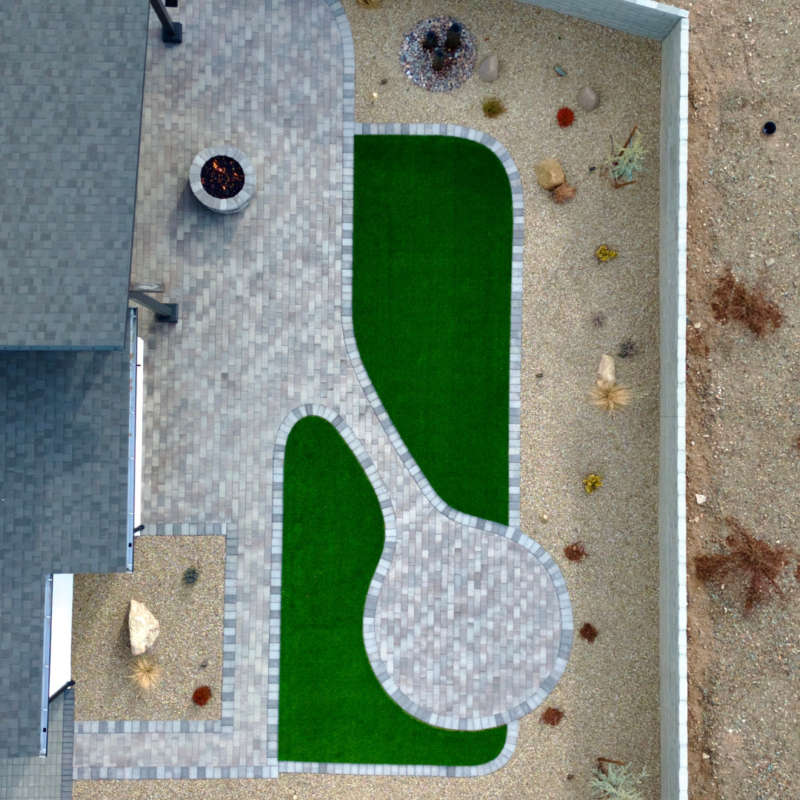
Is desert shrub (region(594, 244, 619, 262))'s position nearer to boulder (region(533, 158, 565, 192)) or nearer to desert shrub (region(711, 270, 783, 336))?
boulder (region(533, 158, 565, 192))

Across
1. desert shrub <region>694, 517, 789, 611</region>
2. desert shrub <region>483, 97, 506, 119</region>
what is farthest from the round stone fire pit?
desert shrub <region>694, 517, 789, 611</region>

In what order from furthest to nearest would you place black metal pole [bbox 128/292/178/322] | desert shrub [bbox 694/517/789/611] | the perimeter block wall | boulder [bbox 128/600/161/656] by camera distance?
desert shrub [bbox 694/517/789/611], boulder [bbox 128/600/161/656], the perimeter block wall, black metal pole [bbox 128/292/178/322]

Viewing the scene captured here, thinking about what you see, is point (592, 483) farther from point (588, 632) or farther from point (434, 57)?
point (434, 57)

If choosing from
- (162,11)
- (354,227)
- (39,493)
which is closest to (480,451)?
(354,227)

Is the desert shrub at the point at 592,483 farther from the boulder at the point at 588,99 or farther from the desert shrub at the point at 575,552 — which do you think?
the boulder at the point at 588,99

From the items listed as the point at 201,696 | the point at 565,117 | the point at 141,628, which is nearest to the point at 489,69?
the point at 565,117

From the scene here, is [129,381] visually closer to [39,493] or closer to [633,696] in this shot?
[39,493]

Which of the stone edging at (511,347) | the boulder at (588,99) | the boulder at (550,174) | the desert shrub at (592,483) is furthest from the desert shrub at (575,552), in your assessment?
the boulder at (588,99)
